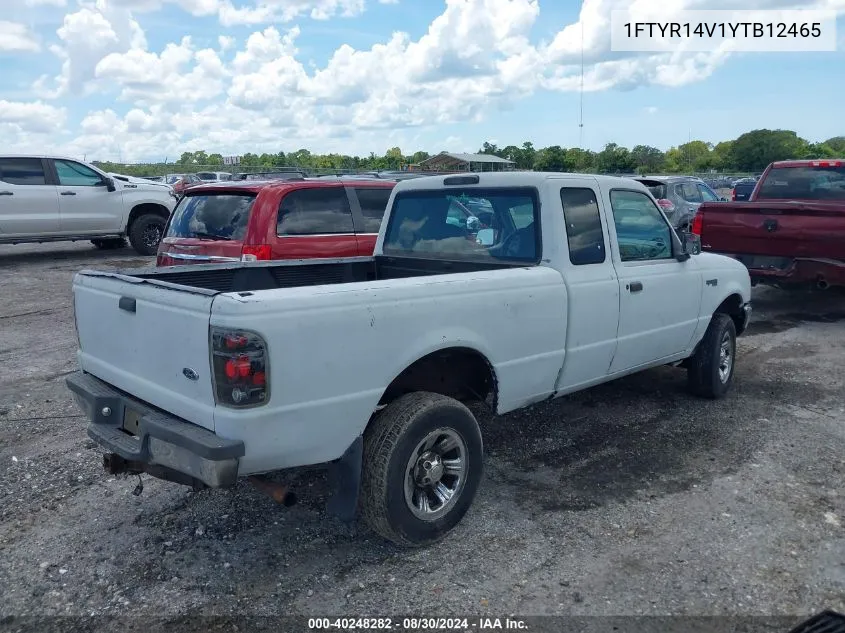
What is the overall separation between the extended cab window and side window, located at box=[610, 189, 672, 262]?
587 centimetres

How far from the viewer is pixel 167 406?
3.19 metres

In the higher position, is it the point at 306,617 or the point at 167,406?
the point at 167,406

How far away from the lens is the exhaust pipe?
3.17 metres

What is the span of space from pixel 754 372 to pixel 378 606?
16.3ft

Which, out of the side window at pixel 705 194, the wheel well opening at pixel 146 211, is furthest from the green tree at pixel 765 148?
the wheel well opening at pixel 146 211

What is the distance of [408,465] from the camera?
3393 millimetres

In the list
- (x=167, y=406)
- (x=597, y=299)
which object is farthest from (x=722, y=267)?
(x=167, y=406)

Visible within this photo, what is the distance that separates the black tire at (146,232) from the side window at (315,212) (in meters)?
7.44

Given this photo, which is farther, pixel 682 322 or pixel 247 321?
pixel 682 322

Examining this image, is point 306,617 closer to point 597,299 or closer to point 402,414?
point 402,414

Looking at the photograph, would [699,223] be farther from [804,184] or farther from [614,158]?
[614,158]

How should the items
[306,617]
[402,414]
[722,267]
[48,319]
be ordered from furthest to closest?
[48,319]
[722,267]
[402,414]
[306,617]

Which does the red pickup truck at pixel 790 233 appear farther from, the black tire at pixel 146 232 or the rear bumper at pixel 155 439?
the black tire at pixel 146 232

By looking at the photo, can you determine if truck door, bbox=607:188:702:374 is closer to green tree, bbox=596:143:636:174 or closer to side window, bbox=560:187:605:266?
side window, bbox=560:187:605:266
